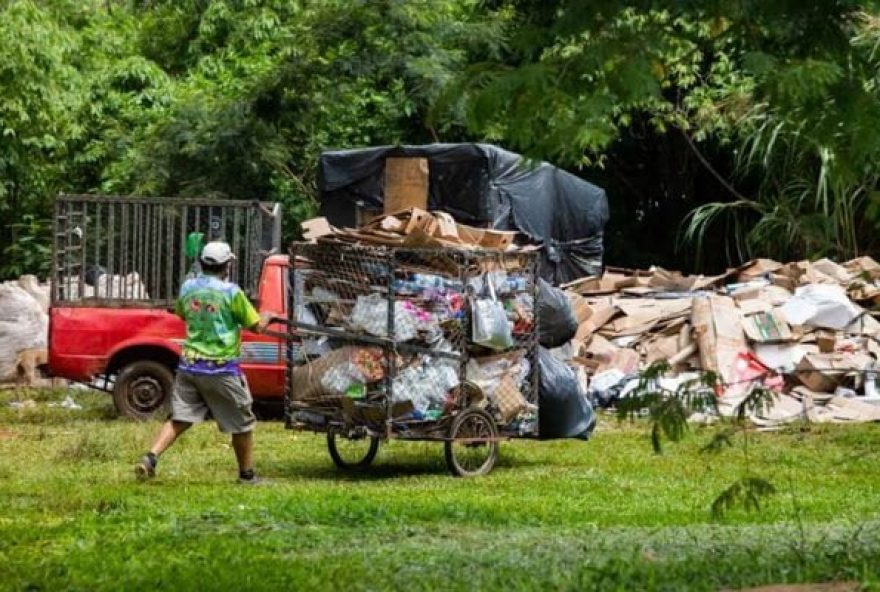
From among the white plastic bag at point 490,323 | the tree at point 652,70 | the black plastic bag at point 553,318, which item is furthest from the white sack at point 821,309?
the tree at point 652,70

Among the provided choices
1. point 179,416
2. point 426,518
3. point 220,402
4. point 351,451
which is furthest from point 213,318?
point 426,518

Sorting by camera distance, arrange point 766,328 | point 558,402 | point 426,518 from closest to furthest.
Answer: point 426,518 → point 558,402 → point 766,328

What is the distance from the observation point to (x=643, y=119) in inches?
1284

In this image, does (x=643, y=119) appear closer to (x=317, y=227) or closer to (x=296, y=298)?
(x=317, y=227)

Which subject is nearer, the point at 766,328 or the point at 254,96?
the point at 766,328

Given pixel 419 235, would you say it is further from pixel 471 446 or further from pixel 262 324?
pixel 471 446

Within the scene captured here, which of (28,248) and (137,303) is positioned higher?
(28,248)

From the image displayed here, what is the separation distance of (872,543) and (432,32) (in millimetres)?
19477

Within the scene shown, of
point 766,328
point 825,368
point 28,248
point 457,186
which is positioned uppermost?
point 28,248

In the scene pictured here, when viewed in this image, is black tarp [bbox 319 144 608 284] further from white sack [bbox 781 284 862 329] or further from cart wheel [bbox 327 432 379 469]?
cart wheel [bbox 327 432 379 469]

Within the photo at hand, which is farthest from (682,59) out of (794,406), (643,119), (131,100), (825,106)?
(131,100)

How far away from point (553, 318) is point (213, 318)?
3.44 m

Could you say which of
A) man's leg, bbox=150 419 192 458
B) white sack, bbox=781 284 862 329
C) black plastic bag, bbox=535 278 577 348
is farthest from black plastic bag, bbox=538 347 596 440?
white sack, bbox=781 284 862 329

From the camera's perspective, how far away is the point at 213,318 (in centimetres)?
1352
